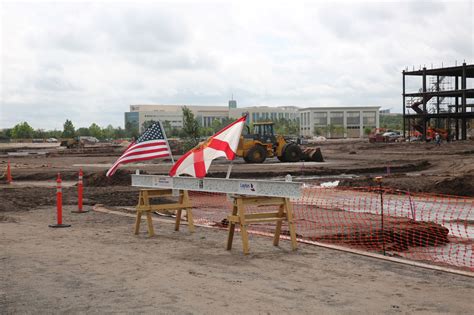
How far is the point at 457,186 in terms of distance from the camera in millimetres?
21641

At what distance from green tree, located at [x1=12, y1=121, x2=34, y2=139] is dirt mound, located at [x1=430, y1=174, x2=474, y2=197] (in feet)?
520

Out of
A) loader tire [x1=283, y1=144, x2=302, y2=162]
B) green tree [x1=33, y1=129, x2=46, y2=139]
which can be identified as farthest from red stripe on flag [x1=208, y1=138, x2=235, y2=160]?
green tree [x1=33, y1=129, x2=46, y2=139]

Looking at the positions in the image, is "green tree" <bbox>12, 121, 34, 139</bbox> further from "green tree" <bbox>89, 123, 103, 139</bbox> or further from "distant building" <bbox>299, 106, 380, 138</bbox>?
"distant building" <bbox>299, 106, 380, 138</bbox>

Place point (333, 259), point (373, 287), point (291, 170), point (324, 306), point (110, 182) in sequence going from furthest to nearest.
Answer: point (291, 170) < point (110, 182) < point (333, 259) < point (373, 287) < point (324, 306)

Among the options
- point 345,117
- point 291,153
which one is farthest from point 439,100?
point 345,117

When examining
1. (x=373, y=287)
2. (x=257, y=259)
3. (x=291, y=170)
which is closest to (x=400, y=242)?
(x=257, y=259)

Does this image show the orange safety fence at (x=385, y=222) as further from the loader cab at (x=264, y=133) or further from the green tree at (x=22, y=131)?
the green tree at (x=22, y=131)

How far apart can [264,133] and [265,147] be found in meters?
1.11

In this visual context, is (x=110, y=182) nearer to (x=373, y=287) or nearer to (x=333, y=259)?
(x=333, y=259)

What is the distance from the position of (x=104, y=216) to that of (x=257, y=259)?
7.11 metres

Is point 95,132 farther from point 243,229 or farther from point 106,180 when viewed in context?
point 243,229

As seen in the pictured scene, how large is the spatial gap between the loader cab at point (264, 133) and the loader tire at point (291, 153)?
1096mm

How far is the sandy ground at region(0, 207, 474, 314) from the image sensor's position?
683cm

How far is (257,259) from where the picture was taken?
970cm
